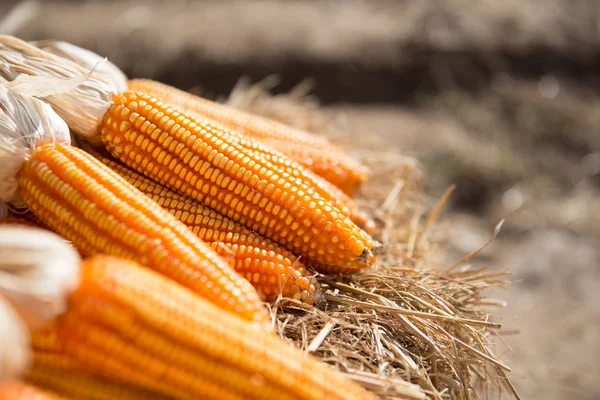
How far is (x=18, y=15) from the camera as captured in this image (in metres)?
4.99

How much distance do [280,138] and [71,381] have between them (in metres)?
1.56

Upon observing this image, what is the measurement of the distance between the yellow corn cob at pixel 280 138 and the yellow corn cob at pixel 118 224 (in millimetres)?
779

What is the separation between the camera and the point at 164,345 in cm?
136

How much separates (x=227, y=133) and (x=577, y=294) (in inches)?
150

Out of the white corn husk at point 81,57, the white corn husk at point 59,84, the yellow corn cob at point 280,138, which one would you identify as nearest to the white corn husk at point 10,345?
the white corn husk at point 59,84

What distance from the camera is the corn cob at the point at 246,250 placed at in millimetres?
1953

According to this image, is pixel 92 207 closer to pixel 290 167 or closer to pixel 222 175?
pixel 222 175

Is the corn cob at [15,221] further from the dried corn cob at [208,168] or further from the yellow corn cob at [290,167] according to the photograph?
the yellow corn cob at [290,167]

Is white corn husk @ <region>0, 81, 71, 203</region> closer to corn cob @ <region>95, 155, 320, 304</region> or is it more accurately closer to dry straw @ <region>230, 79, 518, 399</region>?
corn cob @ <region>95, 155, 320, 304</region>

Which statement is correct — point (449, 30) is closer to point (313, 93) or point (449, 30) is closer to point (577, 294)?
point (313, 93)

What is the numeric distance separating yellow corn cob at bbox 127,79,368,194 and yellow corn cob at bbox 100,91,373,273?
472 mm

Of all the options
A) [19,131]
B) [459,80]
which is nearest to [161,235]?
[19,131]

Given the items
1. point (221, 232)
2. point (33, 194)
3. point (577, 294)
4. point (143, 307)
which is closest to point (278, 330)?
point (221, 232)

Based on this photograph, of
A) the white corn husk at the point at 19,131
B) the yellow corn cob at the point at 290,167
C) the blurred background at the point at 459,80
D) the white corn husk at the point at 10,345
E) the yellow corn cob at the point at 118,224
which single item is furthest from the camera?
the blurred background at the point at 459,80
